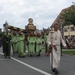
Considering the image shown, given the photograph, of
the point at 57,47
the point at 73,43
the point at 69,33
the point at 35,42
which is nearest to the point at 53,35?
the point at 57,47

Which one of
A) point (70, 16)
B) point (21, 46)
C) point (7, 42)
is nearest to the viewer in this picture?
point (7, 42)

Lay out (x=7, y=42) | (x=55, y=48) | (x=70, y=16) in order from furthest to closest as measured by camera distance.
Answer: (x=70, y=16) → (x=7, y=42) → (x=55, y=48)

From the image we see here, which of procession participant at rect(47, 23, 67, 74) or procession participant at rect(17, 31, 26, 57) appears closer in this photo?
procession participant at rect(47, 23, 67, 74)

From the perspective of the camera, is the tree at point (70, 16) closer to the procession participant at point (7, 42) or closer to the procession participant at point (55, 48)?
the procession participant at point (7, 42)

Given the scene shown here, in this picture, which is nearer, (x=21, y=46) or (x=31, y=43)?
(x=21, y=46)

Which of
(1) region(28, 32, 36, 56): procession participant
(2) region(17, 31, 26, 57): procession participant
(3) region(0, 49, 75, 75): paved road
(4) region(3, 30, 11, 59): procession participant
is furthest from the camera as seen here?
(1) region(28, 32, 36, 56): procession participant

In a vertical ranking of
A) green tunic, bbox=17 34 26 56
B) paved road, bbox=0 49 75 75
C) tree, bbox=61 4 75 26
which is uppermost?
tree, bbox=61 4 75 26

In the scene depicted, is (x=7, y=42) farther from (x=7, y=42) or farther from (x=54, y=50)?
(x=54, y=50)

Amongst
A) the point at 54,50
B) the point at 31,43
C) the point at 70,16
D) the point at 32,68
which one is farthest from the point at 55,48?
the point at 70,16

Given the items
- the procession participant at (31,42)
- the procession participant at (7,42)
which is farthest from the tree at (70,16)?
the procession participant at (7,42)

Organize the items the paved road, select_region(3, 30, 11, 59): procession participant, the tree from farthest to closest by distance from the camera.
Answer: the tree → select_region(3, 30, 11, 59): procession participant → the paved road

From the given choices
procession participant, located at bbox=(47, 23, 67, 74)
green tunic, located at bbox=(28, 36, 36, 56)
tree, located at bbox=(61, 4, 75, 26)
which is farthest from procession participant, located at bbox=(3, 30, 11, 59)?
tree, located at bbox=(61, 4, 75, 26)

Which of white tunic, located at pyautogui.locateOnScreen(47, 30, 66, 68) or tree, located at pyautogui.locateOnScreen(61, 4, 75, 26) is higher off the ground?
tree, located at pyautogui.locateOnScreen(61, 4, 75, 26)

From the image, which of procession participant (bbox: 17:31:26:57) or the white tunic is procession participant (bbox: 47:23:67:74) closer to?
the white tunic
